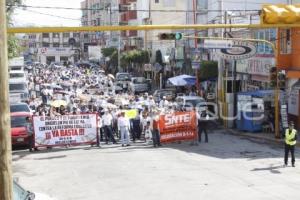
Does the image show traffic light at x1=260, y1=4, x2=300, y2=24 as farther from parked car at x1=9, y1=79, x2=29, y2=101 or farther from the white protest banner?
parked car at x1=9, y1=79, x2=29, y2=101

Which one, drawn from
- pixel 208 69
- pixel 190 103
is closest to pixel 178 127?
pixel 190 103

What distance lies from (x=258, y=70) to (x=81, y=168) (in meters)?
18.8

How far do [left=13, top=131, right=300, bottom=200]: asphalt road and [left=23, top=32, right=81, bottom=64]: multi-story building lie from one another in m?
113

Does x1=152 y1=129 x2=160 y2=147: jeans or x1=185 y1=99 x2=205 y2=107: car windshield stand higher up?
x1=185 y1=99 x2=205 y2=107: car windshield

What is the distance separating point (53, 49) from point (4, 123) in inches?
5535

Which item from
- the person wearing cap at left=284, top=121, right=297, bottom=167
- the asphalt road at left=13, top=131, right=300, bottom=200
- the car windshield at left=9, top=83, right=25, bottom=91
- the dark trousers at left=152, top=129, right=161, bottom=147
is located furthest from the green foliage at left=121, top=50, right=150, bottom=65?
the person wearing cap at left=284, top=121, right=297, bottom=167

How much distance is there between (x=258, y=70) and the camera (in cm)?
3466

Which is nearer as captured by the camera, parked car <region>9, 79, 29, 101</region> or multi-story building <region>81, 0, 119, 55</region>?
parked car <region>9, 79, 29, 101</region>

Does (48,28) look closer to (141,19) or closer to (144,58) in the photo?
(144,58)

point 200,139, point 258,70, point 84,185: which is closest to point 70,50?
point 258,70

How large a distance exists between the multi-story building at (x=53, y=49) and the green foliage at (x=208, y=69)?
93.6 meters

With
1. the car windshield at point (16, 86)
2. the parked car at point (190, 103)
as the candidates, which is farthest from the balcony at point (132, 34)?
the parked car at point (190, 103)

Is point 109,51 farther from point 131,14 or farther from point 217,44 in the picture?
point 217,44

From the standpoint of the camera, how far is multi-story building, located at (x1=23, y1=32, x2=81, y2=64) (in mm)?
144875
